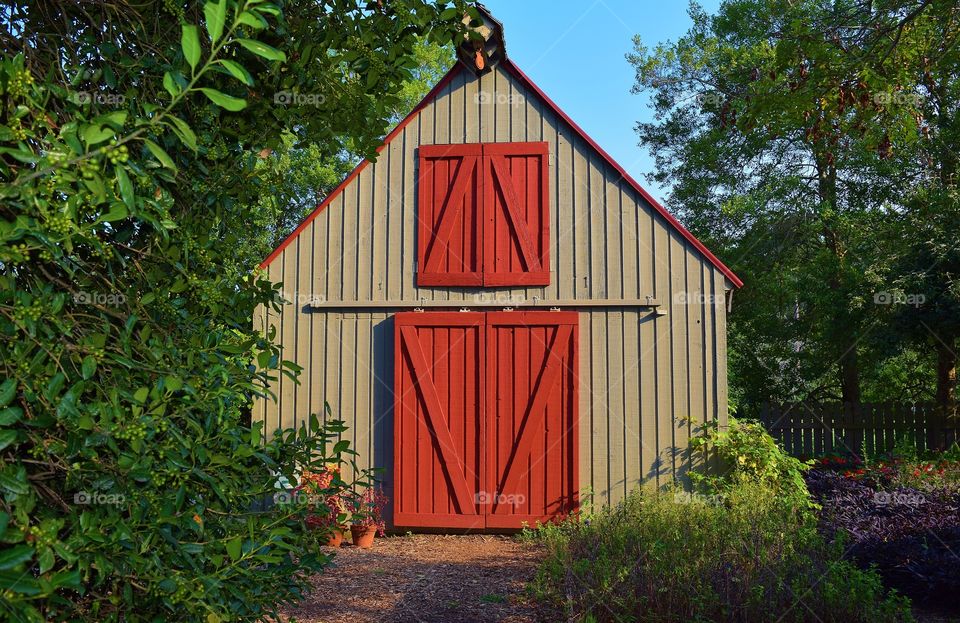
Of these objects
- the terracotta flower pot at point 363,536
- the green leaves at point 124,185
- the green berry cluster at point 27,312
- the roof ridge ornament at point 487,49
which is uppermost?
the roof ridge ornament at point 487,49

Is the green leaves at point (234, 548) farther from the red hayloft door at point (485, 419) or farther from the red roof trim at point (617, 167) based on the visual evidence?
the red roof trim at point (617, 167)

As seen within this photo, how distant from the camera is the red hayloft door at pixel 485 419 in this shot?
28.1 ft

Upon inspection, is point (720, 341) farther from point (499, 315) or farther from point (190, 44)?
point (190, 44)

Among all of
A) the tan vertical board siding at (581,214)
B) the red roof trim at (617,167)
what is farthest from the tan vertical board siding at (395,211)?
the tan vertical board siding at (581,214)

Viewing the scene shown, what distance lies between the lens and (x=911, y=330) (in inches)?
496

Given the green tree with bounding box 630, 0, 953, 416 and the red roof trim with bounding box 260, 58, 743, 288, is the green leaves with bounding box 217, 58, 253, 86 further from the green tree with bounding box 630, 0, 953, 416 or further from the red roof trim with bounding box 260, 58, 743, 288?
the green tree with bounding box 630, 0, 953, 416

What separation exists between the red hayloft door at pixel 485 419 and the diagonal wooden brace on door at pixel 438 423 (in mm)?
11

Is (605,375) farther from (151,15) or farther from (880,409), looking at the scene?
(880,409)

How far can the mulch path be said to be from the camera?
5.46m

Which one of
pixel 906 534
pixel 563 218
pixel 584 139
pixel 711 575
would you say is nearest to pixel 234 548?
pixel 711 575

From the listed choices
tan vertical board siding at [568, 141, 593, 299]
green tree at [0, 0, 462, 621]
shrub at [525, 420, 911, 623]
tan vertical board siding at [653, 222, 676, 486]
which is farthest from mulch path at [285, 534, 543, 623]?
tan vertical board siding at [568, 141, 593, 299]

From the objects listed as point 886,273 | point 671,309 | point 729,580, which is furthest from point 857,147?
point 729,580

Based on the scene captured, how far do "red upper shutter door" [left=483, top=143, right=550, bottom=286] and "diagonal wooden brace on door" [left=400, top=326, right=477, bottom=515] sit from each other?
113 centimetres

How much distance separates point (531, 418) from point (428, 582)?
103 inches
